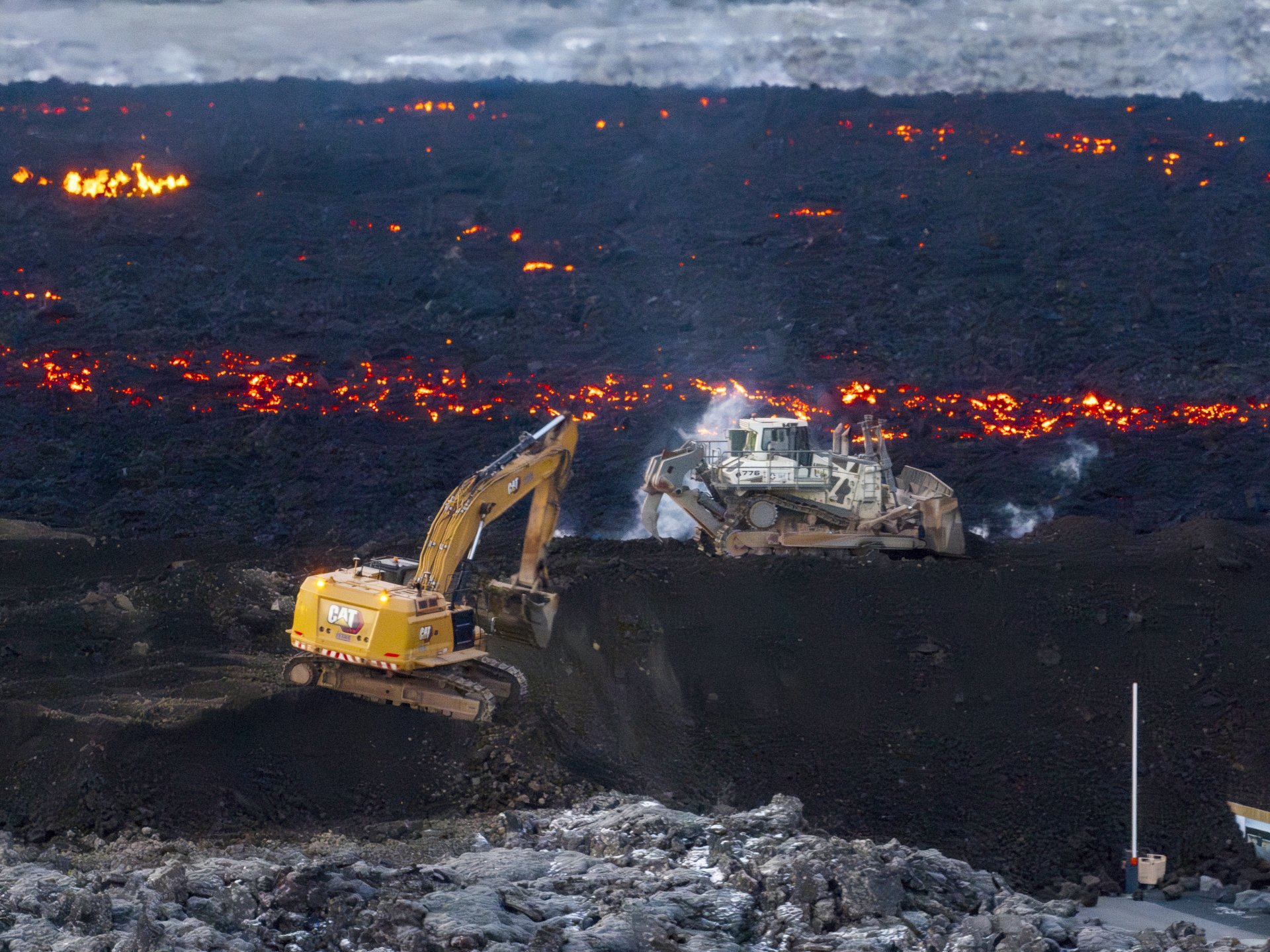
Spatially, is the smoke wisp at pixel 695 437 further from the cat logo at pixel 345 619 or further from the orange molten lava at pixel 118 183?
the orange molten lava at pixel 118 183

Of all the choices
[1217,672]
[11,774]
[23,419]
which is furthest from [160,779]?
[23,419]

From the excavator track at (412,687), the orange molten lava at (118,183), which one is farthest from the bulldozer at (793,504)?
the orange molten lava at (118,183)

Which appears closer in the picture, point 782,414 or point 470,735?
point 470,735

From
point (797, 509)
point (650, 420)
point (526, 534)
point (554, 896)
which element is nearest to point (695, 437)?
point (797, 509)

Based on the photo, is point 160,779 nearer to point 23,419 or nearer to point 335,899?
point 335,899


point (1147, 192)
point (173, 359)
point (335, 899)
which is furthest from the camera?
point (1147, 192)

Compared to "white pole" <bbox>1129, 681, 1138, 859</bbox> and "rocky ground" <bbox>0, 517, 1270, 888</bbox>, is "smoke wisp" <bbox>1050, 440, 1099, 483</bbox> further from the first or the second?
"white pole" <bbox>1129, 681, 1138, 859</bbox>

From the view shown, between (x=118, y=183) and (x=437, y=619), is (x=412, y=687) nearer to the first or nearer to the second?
(x=437, y=619)
